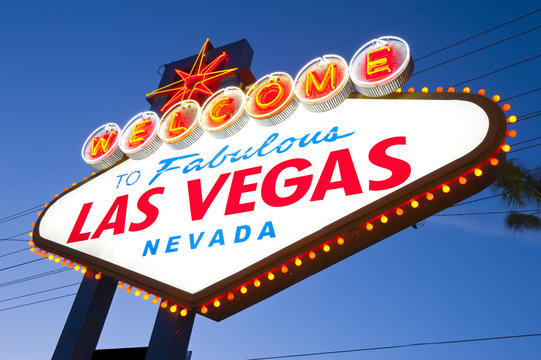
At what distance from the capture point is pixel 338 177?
5.98 metres

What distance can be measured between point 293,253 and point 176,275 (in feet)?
6.00

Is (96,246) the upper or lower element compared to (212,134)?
lower

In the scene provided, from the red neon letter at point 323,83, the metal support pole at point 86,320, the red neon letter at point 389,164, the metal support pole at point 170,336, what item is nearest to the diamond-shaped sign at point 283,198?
the red neon letter at point 389,164

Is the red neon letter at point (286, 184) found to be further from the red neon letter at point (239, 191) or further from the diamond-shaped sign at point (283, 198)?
the red neon letter at point (239, 191)

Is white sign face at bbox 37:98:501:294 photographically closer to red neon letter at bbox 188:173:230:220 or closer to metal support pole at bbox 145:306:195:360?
red neon letter at bbox 188:173:230:220

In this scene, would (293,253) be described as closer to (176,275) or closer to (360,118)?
(176,275)

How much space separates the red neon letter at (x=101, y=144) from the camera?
8.79 m

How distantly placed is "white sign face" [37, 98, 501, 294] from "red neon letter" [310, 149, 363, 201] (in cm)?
2

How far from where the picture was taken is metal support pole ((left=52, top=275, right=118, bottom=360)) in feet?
22.5

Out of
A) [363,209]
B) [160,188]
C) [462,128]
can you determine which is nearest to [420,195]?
[363,209]

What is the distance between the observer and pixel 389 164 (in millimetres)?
5691

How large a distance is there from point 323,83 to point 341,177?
182cm

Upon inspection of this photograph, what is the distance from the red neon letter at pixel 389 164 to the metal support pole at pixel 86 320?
4.85 meters

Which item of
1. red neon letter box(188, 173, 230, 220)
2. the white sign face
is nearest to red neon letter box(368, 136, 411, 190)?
the white sign face
